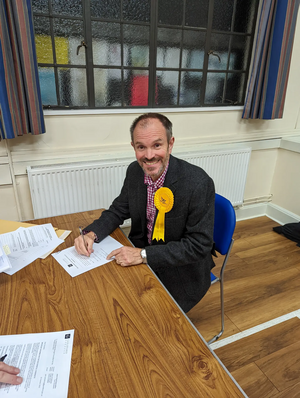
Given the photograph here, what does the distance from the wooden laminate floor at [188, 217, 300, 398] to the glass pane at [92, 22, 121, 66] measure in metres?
2.00

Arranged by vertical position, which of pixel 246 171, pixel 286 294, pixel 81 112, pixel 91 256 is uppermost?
pixel 81 112

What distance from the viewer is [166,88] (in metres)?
2.56

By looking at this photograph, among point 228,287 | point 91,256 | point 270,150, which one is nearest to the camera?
point 91,256

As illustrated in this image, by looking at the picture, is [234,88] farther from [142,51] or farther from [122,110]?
[122,110]

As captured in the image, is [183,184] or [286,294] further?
[286,294]

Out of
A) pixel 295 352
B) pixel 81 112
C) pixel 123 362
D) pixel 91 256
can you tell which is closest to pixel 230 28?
pixel 81 112

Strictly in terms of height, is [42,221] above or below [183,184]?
below

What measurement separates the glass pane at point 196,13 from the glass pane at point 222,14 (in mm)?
97

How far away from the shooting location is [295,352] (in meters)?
1.72

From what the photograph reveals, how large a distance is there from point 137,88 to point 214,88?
0.81m

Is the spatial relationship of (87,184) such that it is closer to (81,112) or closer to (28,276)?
(81,112)

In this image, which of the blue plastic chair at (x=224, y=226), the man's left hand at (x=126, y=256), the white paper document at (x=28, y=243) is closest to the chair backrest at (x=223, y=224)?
the blue plastic chair at (x=224, y=226)

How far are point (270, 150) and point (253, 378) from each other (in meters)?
2.40

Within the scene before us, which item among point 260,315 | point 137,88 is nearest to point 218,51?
point 137,88
